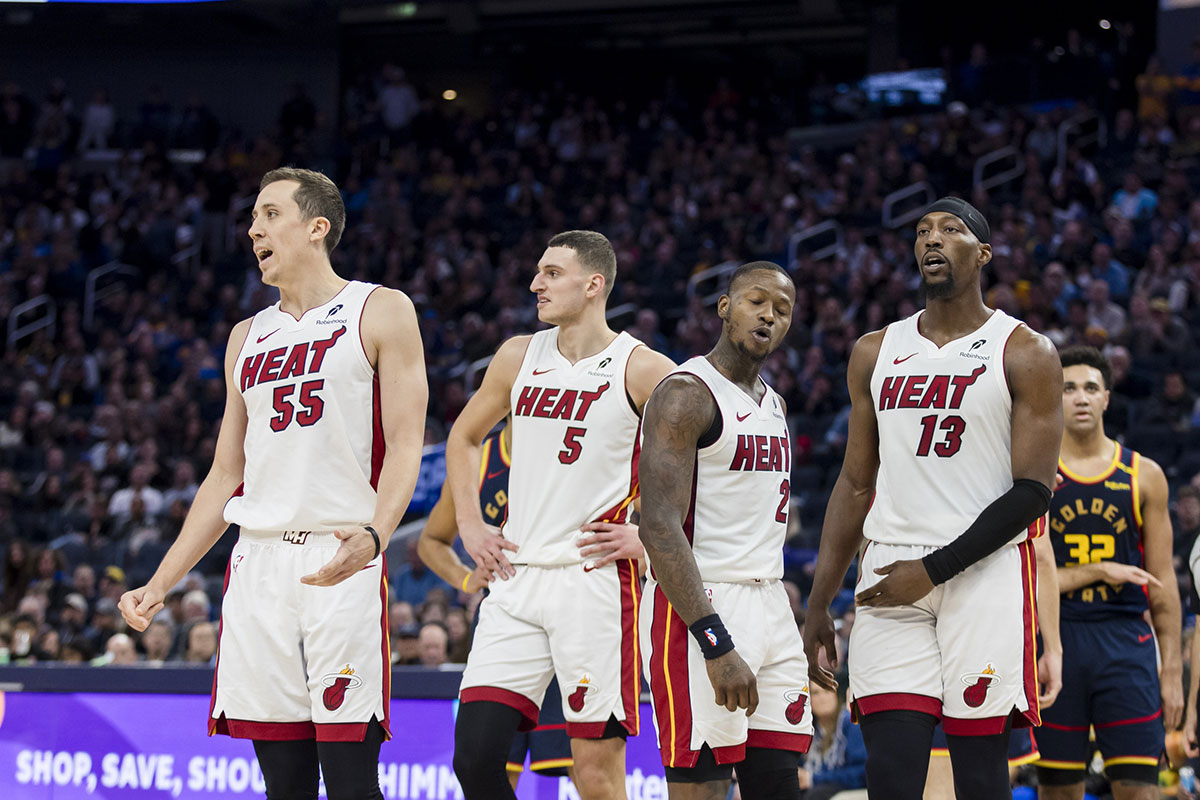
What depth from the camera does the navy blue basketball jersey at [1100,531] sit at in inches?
226

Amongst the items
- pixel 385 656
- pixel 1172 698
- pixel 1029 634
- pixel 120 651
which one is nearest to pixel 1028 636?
pixel 1029 634

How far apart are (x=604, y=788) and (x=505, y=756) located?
0.37 m

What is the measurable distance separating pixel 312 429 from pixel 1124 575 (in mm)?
3375

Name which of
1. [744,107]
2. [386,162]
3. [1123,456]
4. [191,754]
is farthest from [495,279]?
[1123,456]

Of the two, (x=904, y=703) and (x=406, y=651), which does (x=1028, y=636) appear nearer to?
(x=904, y=703)

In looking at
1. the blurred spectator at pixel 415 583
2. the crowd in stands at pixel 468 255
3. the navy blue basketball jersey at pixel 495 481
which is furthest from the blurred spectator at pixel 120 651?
the navy blue basketball jersey at pixel 495 481

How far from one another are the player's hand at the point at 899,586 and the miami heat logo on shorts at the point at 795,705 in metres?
0.38

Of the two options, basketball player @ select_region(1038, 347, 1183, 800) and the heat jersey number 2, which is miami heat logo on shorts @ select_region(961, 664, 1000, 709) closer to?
the heat jersey number 2

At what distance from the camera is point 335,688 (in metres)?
4.12

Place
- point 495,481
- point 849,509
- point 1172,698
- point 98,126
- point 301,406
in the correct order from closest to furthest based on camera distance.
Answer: point 301,406
point 849,509
point 1172,698
point 495,481
point 98,126

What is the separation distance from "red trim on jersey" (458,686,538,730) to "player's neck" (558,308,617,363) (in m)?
1.25

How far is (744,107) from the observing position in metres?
22.9

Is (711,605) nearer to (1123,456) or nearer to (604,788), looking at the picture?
(604,788)

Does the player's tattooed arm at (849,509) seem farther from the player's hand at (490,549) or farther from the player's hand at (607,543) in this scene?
the player's hand at (490,549)
